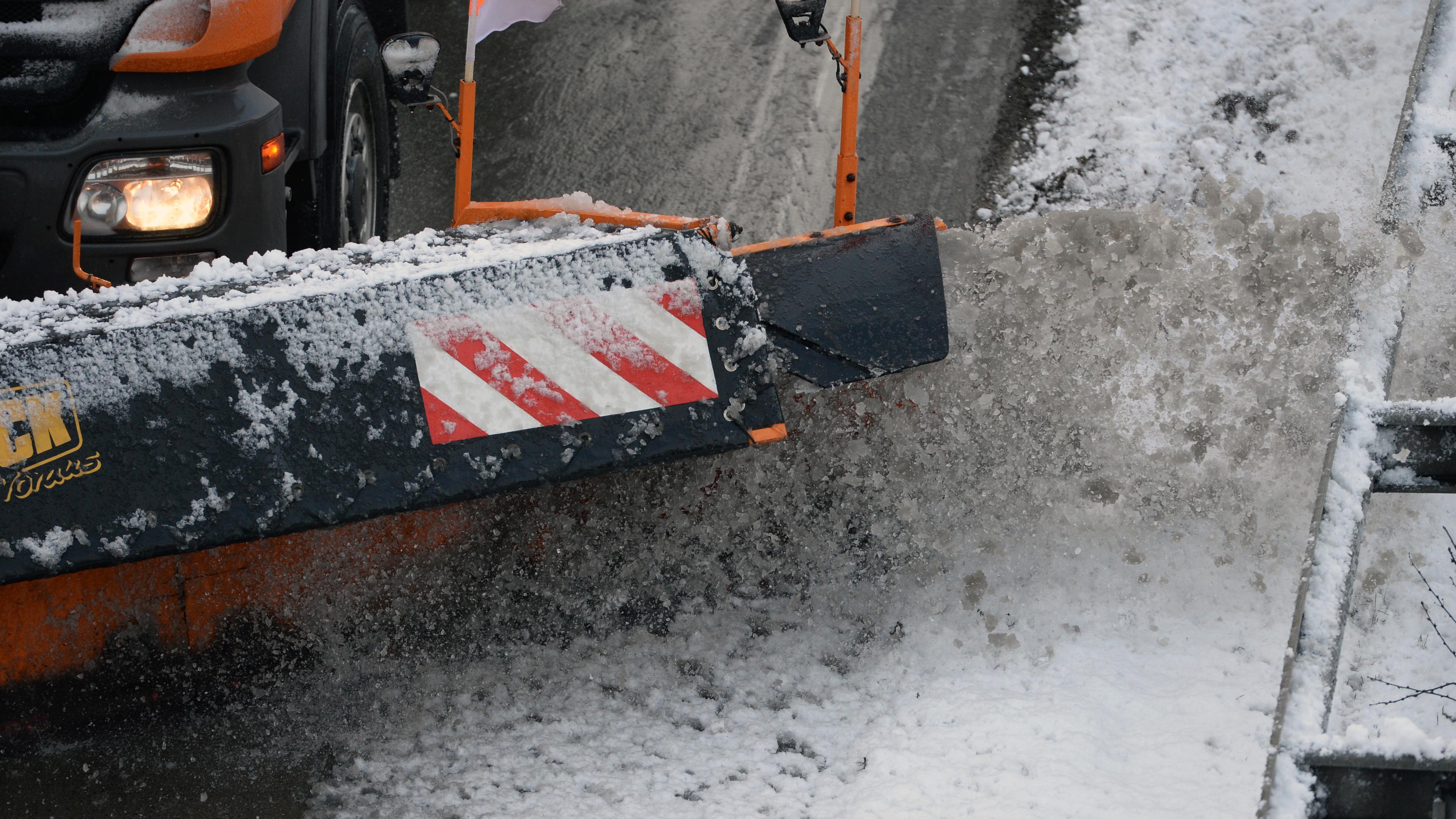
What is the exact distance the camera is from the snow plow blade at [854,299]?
2215 millimetres

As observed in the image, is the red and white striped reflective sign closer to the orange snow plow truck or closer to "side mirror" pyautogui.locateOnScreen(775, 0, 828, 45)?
the orange snow plow truck

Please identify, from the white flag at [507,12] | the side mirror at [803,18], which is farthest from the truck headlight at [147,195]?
the side mirror at [803,18]

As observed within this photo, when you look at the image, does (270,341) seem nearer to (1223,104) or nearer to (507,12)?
(507,12)

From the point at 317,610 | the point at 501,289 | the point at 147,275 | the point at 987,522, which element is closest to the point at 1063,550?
the point at 987,522

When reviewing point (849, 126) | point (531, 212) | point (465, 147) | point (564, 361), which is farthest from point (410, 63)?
point (564, 361)

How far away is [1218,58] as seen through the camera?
4.62 meters

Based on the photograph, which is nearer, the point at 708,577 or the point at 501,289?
the point at 501,289

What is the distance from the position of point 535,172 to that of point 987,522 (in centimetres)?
243

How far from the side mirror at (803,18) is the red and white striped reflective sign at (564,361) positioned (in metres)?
1.19

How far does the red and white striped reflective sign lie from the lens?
206 cm

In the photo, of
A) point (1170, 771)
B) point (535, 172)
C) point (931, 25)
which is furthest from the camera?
point (931, 25)

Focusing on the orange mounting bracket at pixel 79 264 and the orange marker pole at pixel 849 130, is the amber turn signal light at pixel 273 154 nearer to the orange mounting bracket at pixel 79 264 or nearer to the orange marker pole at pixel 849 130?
the orange mounting bracket at pixel 79 264

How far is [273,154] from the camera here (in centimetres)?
261

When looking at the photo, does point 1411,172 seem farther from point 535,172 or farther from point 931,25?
point 535,172
